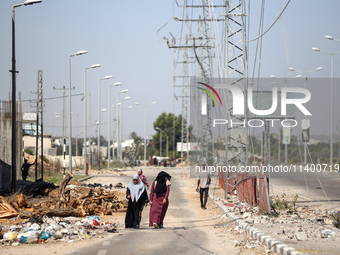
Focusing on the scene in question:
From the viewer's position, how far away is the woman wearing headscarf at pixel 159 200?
13.7 meters

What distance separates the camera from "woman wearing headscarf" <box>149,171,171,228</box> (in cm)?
1366

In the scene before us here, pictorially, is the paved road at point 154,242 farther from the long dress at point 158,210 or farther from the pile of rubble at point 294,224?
the pile of rubble at point 294,224

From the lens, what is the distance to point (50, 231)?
12.0m

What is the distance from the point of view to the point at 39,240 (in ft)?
36.0

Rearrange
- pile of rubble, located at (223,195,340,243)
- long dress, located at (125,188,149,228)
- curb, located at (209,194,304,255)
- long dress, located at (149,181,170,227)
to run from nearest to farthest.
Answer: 1. curb, located at (209,194,304,255)
2. pile of rubble, located at (223,195,340,243)
3. long dress, located at (149,181,170,227)
4. long dress, located at (125,188,149,228)

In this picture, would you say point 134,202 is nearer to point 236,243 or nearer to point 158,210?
point 158,210

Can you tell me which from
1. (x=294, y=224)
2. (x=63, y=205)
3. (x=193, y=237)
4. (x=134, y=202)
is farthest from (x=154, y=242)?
(x=63, y=205)

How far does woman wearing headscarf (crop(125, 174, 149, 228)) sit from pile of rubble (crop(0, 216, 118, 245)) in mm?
510

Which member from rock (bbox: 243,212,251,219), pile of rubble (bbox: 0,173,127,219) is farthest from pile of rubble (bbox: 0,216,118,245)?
rock (bbox: 243,212,251,219)

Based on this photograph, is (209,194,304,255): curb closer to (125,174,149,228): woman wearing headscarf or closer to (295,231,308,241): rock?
(295,231,308,241): rock

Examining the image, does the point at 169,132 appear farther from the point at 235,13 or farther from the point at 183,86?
the point at 235,13

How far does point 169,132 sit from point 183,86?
6353cm

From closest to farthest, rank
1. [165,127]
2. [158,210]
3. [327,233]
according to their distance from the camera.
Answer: [327,233], [158,210], [165,127]

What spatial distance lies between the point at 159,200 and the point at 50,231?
296cm
